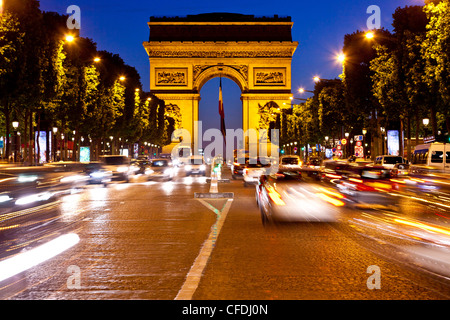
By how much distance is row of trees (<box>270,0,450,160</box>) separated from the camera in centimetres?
3219

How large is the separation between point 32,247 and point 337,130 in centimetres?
6263

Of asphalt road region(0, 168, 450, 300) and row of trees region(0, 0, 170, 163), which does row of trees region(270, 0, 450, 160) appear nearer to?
row of trees region(0, 0, 170, 163)

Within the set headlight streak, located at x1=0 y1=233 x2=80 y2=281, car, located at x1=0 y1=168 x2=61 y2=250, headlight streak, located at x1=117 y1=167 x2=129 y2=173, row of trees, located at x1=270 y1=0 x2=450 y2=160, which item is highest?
row of trees, located at x1=270 y1=0 x2=450 y2=160

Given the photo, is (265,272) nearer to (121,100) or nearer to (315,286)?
(315,286)

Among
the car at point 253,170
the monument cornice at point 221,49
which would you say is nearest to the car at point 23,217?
the car at point 253,170

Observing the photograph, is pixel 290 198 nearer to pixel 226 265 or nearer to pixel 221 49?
pixel 226 265

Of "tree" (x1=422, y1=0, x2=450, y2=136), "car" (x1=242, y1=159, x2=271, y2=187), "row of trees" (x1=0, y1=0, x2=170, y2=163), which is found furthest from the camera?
"row of trees" (x1=0, y1=0, x2=170, y2=163)

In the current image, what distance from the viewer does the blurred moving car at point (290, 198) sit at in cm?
1230

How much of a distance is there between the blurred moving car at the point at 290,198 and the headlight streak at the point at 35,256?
418cm

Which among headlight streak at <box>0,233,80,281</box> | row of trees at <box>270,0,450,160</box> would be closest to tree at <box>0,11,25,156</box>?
row of trees at <box>270,0,450,160</box>

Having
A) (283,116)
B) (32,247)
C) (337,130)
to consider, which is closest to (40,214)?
(32,247)

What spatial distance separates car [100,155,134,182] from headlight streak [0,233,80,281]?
71.4 ft

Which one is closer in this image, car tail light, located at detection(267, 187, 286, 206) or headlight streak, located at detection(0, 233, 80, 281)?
headlight streak, located at detection(0, 233, 80, 281)

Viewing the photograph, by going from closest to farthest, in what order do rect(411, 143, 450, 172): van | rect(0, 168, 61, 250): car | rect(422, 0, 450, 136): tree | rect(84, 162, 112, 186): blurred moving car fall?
rect(0, 168, 61, 250): car → rect(422, 0, 450, 136): tree → rect(84, 162, 112, 186): blurred moving car → rect(411, 143, 450, 172): van
